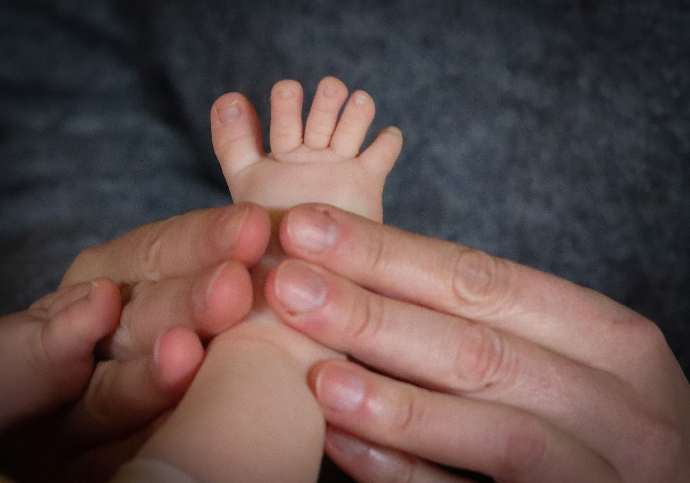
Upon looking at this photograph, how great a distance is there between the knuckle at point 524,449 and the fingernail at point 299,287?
0.71ft

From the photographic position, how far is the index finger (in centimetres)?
50

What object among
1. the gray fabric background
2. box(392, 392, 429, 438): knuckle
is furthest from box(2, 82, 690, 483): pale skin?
the gray fabric background

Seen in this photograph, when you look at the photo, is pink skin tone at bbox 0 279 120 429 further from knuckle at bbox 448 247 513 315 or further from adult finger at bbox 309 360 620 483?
knuckle at bbox 448 247 513 315

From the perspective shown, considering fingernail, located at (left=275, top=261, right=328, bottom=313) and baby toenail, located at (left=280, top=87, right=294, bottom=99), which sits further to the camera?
baby toenail, located at (left=280, top=87, right=294, bottom=99)

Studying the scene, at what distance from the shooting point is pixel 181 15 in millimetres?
936

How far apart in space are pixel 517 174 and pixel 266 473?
634mm

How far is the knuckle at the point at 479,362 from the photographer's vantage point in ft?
1.68

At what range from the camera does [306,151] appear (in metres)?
0.70

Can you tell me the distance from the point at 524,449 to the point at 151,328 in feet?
1.26

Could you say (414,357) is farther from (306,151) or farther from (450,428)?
(306,151)

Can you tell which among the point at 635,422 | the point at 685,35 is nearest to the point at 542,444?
the point at 635,422

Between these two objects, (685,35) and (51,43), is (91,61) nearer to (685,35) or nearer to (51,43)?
(51,43)

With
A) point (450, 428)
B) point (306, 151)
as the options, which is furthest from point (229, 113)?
point (450, 428)

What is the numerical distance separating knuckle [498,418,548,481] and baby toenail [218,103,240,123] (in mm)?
486
